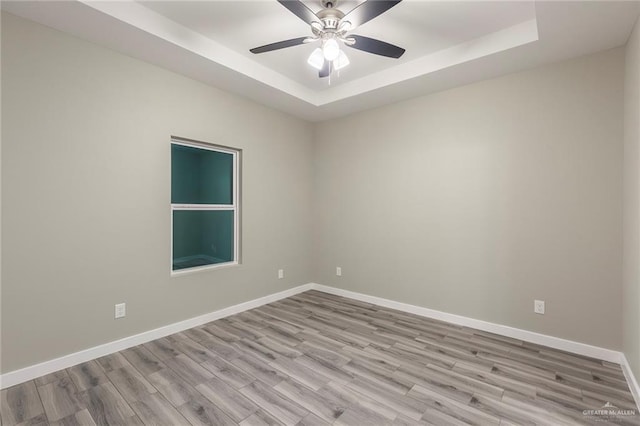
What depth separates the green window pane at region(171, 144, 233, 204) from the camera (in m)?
3.23

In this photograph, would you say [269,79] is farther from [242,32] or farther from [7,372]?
[7,372]

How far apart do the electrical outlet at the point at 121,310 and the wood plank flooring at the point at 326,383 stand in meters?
0.32

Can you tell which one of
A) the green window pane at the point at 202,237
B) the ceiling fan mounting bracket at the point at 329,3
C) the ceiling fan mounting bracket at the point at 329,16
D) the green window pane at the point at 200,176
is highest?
the ceiling fan mounting bracket at the point at 329,3

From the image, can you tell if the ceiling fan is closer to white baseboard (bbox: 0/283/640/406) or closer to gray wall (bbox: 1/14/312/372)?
gray wall (bbox: 1/14/312/372)

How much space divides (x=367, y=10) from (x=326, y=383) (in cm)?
258

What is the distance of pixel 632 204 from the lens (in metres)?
2.15

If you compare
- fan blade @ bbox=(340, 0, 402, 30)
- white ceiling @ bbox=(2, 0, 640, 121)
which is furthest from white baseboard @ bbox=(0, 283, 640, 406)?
fan blade @ bbox=(340, 0, 402, 30)

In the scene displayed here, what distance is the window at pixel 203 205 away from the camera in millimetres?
3244

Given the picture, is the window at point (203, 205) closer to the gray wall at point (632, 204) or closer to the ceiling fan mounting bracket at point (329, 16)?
the ceiling fan mounting bracket at point (329, 16)

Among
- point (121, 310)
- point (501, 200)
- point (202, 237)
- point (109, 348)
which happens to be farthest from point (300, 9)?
point (109, 348)

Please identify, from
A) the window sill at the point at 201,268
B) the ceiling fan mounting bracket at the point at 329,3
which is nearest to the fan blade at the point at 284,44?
the ceiling fan mounting bracket at the point at 329,3

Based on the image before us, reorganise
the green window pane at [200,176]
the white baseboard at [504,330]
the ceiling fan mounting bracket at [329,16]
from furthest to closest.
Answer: the green window pane at [200,176]
the white baseboard at [504,330]
the ceiling fan mounting bracket at [329,16]

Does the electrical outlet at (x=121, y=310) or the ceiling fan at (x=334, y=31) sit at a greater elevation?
the ceiling fan at (x=334, y=31)

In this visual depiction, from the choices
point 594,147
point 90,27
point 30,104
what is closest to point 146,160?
point 30,104
